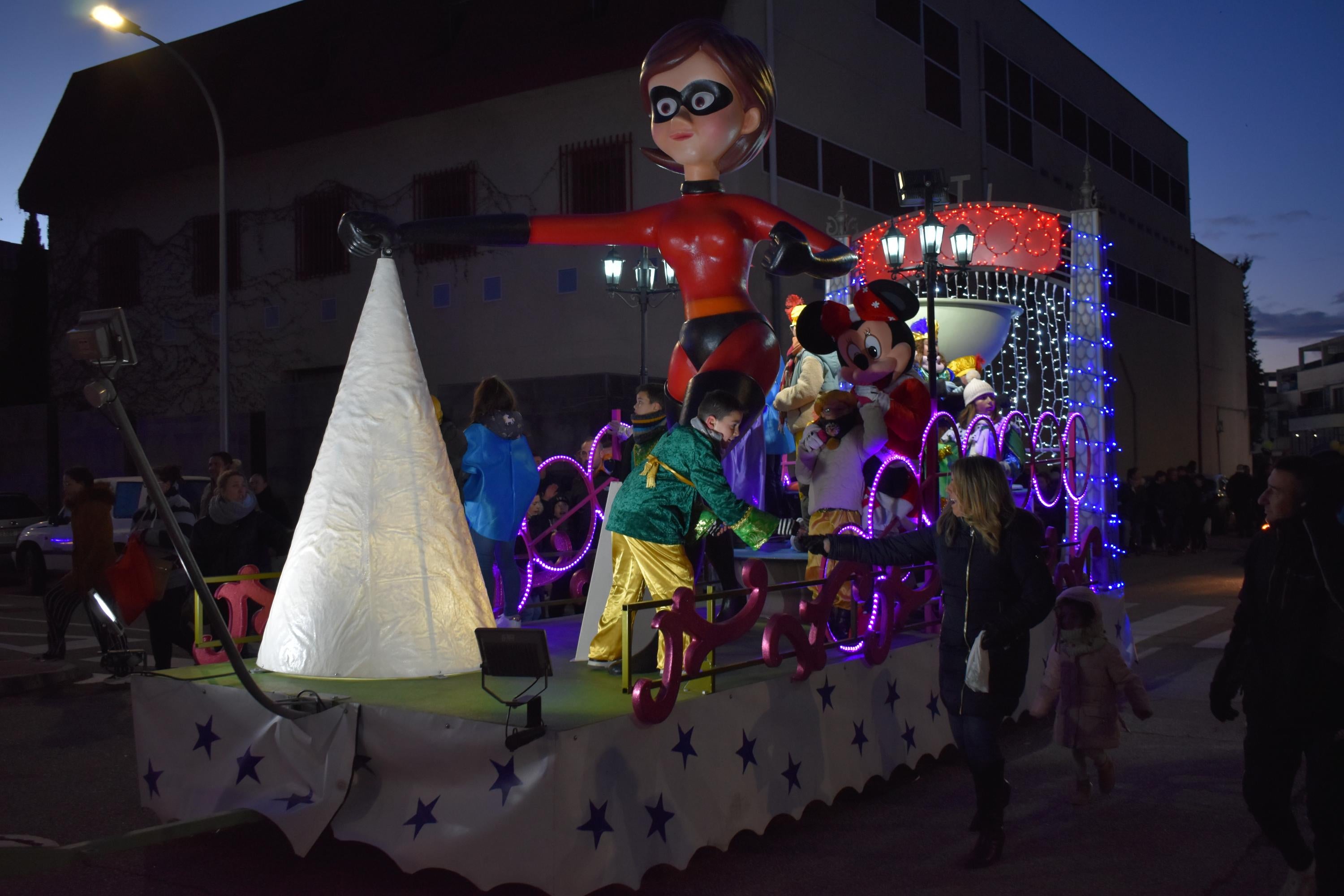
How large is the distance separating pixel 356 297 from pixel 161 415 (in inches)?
218

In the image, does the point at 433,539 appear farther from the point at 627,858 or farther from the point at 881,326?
the point at 881,326

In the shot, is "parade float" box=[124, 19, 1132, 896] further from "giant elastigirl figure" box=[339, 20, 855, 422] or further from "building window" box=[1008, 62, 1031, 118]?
"building window" box=[1008, 62, 1031, 118]

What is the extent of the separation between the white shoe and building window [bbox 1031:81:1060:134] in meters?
24.9

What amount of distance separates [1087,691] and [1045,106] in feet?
80.5

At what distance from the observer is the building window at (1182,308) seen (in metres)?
32.6

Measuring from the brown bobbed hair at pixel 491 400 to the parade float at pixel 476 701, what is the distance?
45.0 inches

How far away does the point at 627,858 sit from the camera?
3693 mm

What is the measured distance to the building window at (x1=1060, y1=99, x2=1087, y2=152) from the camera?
27859 millimetres

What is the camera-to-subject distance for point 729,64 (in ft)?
18.8

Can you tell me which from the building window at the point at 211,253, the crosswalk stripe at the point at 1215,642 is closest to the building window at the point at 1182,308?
the crosswalk stripe at the point at 1215,642

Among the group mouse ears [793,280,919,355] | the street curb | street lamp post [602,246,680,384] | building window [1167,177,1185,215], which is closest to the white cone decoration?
mouse ears [793,280,919,355]

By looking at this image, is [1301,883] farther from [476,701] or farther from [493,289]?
[493,289]

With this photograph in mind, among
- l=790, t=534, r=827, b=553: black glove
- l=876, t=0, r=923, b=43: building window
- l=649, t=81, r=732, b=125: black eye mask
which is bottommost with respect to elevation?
l=790, t=534, r=827, b=553: black glove

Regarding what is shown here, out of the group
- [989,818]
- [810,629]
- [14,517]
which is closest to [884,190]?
[14,517]
